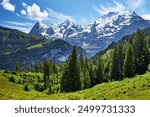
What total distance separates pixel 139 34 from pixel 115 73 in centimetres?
1712

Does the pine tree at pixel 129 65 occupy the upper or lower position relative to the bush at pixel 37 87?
upper

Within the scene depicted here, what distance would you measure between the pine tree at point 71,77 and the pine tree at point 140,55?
59.0 ft

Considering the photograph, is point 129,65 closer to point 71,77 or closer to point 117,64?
point 71,77

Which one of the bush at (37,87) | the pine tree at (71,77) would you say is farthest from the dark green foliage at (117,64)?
the bush at (37,87)

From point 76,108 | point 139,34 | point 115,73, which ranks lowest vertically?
point 76,108

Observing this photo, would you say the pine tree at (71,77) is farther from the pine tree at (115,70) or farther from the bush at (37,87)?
the bush at (37,87)

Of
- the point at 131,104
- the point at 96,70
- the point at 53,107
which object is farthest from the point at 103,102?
the point at 96,70

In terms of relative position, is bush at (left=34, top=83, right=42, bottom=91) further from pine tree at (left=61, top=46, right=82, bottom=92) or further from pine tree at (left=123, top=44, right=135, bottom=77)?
pine tree at (left=123, top=44, right=135, bottom=77)

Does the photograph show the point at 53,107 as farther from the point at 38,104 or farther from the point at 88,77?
the point at 88,77

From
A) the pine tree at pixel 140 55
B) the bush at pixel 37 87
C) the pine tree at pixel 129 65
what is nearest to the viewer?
the pine tree at pixel 129 65

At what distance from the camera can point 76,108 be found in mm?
16766

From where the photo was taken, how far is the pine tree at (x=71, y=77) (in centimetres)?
8806

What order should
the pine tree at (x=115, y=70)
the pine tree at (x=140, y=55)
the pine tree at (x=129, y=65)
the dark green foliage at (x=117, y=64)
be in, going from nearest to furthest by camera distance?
1. the pine tree at (x=129, y=65)
2. the pine tree at (x=140, y=55)
3. the dark green foliage at (x=117, y=64)
4. the pine tree at (x=115, y=70)

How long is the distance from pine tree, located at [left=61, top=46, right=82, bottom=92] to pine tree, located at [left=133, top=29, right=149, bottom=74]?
1799 cm
